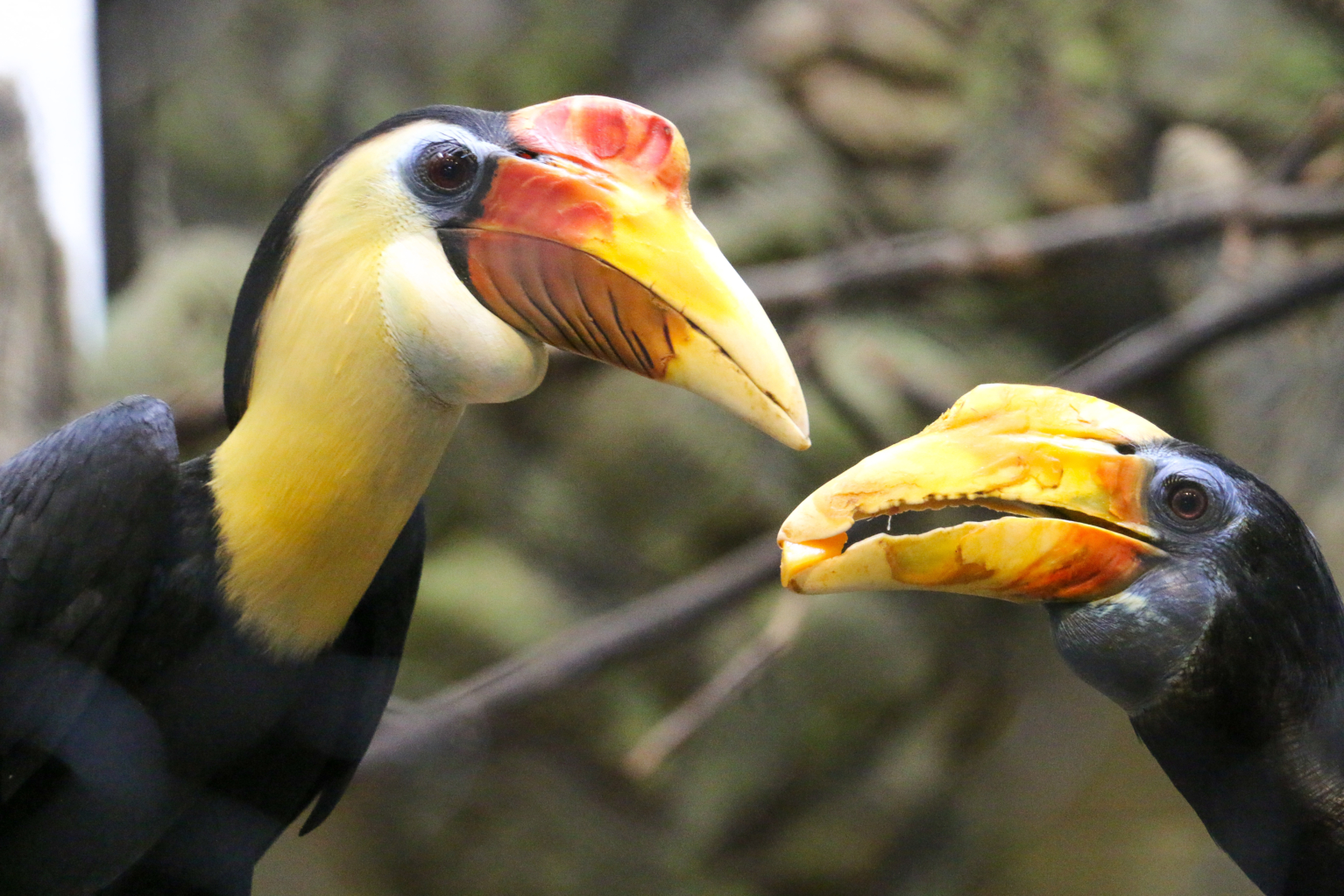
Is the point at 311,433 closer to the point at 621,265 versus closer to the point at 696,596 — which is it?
the point at 621,265

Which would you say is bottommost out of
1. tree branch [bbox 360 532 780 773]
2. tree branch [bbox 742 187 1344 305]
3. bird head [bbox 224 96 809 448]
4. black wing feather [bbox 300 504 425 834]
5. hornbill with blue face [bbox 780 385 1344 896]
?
tree branch [bbox 360 532 780 773]

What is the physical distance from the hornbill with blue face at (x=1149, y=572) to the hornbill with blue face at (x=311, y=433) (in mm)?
94

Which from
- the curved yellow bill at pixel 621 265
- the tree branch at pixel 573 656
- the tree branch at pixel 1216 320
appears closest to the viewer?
the curved yellow bill at pixel 621 265

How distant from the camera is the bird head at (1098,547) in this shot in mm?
626

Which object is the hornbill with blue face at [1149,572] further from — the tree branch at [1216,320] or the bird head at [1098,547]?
the tree branch at [1216,320]

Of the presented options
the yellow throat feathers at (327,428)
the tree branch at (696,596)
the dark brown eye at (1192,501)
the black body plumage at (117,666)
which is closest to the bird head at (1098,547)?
the dark brown eye at (1192,501)

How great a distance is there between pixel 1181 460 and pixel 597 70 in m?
1.23

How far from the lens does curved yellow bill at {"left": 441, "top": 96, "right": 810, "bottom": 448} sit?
580 mm

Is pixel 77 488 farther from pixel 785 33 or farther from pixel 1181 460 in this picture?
pixel 785 33

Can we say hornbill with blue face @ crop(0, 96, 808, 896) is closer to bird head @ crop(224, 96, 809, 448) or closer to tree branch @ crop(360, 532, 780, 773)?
bird head @ crop(224, 96, 809, 448)

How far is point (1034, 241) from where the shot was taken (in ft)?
5.09

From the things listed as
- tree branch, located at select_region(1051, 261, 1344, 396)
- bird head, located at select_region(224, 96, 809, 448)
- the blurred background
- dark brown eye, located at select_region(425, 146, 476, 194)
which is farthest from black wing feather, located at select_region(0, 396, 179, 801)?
tree branch, located at select_region(1051, 261, 1344, 396)

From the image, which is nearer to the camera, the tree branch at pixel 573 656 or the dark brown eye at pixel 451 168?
the dark brown eye at pixel 451 168

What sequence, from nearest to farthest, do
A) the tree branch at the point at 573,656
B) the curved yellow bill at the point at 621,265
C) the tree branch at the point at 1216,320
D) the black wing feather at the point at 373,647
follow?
the curved yellow bill at the point at 621,265 < the black wing feather at the point at 373,647 < the tree branch at the point at 573,656 < the tree branch at the point at 1216,320
